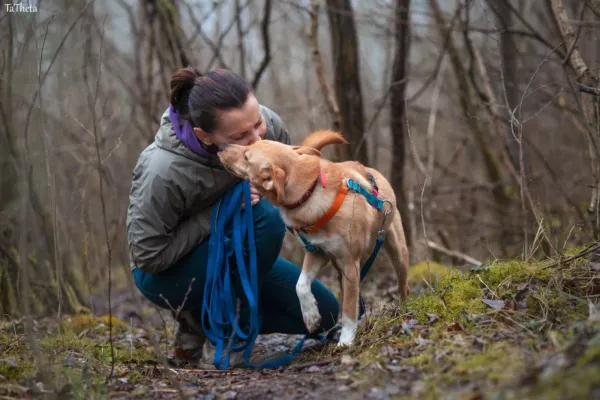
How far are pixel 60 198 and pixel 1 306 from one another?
10.5ft

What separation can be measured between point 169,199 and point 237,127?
732 millimetres

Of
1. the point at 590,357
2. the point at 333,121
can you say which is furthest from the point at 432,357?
the point at 333,121

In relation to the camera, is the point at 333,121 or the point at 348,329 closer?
the point at 348,329

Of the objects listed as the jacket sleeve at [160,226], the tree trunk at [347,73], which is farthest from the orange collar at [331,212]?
the tree trunk at [347,73]

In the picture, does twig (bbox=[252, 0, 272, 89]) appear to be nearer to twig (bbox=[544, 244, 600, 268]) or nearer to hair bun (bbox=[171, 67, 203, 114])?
hair bun (bbox=[171, 67, 203, 114])

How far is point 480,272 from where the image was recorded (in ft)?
14.6

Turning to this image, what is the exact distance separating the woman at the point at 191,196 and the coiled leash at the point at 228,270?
0.11m

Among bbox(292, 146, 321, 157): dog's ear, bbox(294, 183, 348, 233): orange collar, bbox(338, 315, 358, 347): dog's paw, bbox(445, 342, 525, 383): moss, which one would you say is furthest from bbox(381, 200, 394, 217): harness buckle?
bbox(445, 342, 525, 383): moss

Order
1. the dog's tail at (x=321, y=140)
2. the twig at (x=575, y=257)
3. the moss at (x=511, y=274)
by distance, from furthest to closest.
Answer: the dog's tail at (x=321, y=140) < the moss at (x=511, y=274) < the twig at (x=575, y=257)

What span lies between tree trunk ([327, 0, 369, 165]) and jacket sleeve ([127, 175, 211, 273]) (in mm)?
2807

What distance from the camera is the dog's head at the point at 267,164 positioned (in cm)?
431

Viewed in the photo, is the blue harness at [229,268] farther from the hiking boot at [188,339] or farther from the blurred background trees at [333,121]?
the blurred background trees at [333,121]

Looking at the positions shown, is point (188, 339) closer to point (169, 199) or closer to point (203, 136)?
point (169, 199)

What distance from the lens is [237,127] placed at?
175 inches
